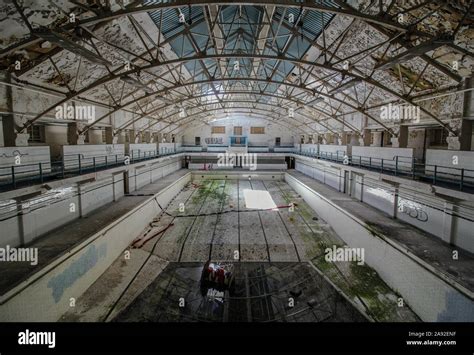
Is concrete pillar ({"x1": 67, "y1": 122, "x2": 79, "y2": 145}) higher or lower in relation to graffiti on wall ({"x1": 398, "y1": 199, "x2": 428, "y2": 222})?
higher

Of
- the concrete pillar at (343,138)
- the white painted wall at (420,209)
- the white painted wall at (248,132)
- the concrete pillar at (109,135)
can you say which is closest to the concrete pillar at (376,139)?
the concrete pillar at (343,138)

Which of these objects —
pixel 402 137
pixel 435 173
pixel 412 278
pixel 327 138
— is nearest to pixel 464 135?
pixel 435 173

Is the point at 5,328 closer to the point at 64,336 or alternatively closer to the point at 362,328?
the point at 64,336

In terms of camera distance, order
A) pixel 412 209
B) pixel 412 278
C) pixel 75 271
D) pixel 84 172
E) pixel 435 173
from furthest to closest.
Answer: pixel 84 172 → pixel 412 209 → pixel 435 173 → pixel 75 271 → pixel 412 278

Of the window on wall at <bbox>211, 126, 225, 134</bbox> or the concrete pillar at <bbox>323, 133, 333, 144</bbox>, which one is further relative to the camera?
the window on wall at <bbox>211, 126, 225, 134</bbox>

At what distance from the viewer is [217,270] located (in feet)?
25.8

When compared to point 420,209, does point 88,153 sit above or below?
above

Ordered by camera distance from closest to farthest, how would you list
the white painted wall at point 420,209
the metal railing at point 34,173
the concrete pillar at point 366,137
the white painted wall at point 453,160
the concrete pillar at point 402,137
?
1. the metal railing at point 34,173
2. the white painted wall at point 420,209
3. the white painted wall at point 453,160
4. the concrete pillar at point 402,137
5. the concrete pillar at point 366,137

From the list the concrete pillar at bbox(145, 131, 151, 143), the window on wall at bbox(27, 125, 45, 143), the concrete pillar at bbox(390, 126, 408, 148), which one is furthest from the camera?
the concrete pillar at bbox(145, 131, 151, 143)

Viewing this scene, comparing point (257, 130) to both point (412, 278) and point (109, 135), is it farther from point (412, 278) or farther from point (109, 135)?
point (412, 278)

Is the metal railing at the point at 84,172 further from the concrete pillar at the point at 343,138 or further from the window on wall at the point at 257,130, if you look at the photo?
the window on wall at the point at 257,130

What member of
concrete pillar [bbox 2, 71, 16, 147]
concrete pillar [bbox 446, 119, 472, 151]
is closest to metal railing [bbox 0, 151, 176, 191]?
concrete pillar [bbox 2, 71, 16, 147]

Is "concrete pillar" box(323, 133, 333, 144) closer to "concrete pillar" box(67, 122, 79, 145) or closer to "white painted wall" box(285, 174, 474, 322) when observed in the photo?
"white painted wall" box(285, 174, 474, 322)

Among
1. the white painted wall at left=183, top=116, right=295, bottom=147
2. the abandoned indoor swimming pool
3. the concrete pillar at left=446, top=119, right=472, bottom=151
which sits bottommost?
the abandoned indoor swimming pool
